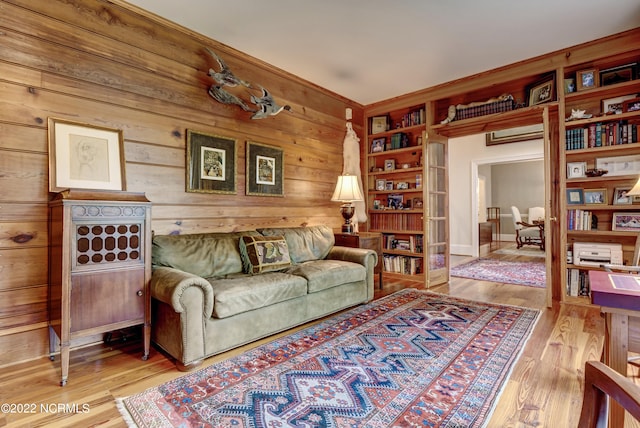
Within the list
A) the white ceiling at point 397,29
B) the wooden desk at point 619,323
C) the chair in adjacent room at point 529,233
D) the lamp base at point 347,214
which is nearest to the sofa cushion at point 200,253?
the lamp base at point 347,214

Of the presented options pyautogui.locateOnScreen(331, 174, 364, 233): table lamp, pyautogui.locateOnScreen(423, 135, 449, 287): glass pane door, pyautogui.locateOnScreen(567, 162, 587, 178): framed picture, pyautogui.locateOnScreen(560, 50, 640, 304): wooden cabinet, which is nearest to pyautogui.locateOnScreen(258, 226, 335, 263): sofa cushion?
pyautogui.locateOnScreen(331, 174, 364, 233): table lamp

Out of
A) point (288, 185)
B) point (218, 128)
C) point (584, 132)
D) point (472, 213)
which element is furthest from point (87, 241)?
point (472, 213)

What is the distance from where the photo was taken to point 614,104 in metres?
3.08

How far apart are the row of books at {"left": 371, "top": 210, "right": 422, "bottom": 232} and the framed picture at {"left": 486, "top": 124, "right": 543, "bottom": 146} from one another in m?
3.11

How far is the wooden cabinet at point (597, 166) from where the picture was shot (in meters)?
2.99

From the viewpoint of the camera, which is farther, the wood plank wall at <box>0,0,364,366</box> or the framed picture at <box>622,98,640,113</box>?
the framed picture at <box>622,98,640,113</box>

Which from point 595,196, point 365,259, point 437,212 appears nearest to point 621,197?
point 595,196

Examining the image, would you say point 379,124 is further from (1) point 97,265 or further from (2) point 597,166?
(1) point 97,265

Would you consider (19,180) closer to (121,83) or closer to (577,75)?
→ (121,83)

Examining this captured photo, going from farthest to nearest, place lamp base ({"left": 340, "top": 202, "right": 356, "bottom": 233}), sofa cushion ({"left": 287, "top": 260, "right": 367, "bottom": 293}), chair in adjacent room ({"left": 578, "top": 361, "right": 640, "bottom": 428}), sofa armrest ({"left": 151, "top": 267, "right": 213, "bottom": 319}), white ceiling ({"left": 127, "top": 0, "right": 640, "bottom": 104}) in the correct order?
lamp base ({"left": 340, "top": 202, "right": 356, "bottom": 233}), sofa cushion ({"left": 287, "top": 260, "right": 367, "bottom": 293}), white ceiling ({"left": 127, "top": 0, "right": 640, "bottom": 104}), sofa armrest ({"left": 151, "top": 267, "right": 213, "bottom": 319}), chair in adjacent room ({"left": 578, "top": 361, "right": 640, "bottom": 428})

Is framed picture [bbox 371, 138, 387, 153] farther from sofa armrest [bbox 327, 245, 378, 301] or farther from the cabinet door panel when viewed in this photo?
the cabinet door panel

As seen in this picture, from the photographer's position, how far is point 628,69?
9.84 feet

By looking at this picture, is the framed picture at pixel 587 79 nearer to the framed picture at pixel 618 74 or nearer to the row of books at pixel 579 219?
the framed picture at pixel 618 74

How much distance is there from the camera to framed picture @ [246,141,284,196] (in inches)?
129
